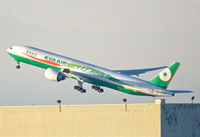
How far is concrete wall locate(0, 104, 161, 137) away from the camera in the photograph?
9956cm

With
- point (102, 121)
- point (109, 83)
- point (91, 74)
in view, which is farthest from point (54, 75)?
point (102, 121)

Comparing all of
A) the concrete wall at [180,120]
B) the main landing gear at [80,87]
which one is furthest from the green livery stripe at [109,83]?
the concrete wall at [180,120]

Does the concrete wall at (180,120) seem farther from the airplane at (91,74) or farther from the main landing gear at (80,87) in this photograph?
the main landing gear at (80,87)

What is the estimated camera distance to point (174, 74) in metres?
107

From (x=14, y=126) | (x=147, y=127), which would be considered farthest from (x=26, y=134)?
(x=147, y=127)

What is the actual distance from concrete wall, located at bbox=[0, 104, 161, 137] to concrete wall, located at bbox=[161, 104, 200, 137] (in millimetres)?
1624

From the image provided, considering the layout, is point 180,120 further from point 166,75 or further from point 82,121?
point 82,121

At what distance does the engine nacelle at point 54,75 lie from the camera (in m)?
117

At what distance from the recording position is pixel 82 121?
10200 centimetres

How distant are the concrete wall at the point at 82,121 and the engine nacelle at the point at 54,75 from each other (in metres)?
13.6

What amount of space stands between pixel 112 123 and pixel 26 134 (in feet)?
54.4

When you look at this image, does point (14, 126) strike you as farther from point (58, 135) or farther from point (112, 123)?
point (112, 123)

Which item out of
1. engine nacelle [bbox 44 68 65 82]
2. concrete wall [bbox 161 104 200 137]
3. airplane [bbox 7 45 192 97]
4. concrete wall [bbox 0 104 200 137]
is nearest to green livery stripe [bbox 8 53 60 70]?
airplane [bbox 7 45 192 97]

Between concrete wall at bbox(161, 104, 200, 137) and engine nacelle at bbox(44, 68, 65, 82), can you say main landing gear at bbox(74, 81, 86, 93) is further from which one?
concrete wall at bbox(161, 104, 200, 137)
